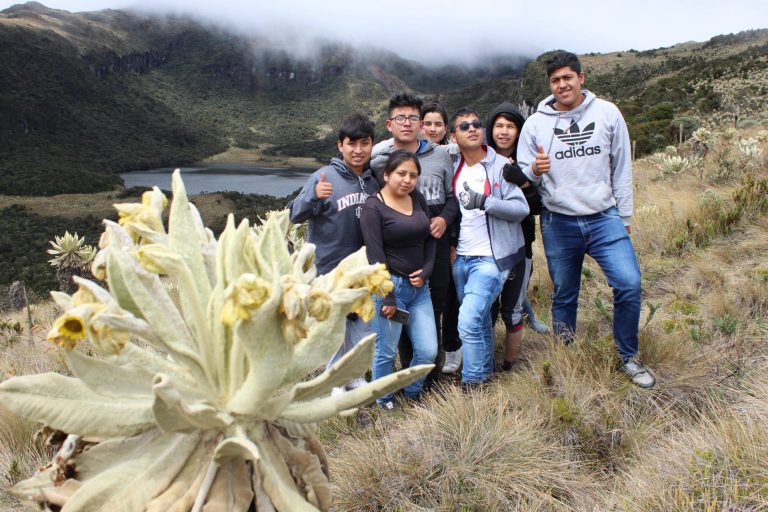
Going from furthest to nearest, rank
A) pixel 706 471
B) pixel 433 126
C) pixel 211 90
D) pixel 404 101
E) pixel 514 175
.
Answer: pixel 211 90, pixel 433 126, pixel 404 101, pixel 514 175, pixel 706 471

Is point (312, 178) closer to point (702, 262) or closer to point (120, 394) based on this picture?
point (120, 394)

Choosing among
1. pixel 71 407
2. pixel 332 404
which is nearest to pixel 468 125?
pixel 332 404

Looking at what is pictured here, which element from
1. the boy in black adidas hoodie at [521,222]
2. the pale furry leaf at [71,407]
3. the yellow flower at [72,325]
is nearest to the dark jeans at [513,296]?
the boy in black adidas hoodie at [521,222]

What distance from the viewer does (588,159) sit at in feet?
12.0

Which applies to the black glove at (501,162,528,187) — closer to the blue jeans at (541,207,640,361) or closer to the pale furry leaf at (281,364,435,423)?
the blue jeans at (541,207,640,361)

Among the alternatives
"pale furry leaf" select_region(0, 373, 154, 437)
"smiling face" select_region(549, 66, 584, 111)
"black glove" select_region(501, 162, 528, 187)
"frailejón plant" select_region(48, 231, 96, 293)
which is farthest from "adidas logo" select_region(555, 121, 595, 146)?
"frailejón plant" select_region(48, 231, 96, 293)

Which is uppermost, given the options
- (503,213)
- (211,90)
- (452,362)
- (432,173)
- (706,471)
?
(211,90)

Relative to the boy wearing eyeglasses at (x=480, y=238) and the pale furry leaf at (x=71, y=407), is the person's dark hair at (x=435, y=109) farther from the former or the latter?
the pale furry leaf at (x=71, y=407)

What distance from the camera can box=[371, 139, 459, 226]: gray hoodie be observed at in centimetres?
396

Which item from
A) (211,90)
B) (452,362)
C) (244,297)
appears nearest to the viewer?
(244,297)

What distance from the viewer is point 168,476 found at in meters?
1.22

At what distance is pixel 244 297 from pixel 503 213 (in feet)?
9.47

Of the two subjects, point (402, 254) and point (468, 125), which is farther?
point (468, 125)

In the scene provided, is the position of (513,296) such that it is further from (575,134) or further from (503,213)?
(575,134)
